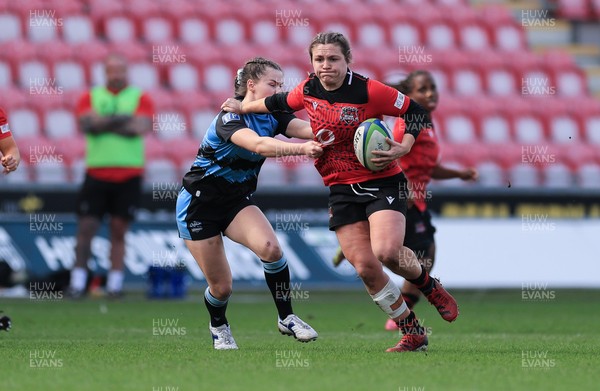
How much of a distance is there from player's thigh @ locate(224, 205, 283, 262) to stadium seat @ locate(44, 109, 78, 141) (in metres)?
8.85

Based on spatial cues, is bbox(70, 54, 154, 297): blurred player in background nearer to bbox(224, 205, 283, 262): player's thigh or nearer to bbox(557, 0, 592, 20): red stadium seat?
bbox(224, 205, 283, 262): player's thigh

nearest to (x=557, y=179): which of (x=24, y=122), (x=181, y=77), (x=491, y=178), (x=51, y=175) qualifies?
(x=491, y=178)

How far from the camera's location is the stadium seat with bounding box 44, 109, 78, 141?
1636 cm

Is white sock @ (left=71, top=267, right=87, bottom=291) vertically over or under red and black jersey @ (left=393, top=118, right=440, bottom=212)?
under

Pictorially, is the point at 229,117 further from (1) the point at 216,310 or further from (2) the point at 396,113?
(1) the point at 216,310

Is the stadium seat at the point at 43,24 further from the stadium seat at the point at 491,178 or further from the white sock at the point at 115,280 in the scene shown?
the stadium seat at the point at 491,178

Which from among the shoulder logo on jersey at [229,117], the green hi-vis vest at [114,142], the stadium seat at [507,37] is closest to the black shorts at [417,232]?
the shoulder logo on jersey at [229,117]

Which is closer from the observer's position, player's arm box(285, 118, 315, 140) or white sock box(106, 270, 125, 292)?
Answer: player's arm box(285, 118, 315, 140)

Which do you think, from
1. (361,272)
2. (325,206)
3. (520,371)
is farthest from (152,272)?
(520,371)

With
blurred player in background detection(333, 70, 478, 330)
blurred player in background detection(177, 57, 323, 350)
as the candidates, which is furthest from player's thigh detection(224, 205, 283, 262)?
blurred player in background detection(333, 70, 478, 330)

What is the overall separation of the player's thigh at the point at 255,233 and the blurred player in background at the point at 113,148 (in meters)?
5.52

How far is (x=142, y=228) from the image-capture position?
14.2 m

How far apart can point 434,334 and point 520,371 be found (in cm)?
288

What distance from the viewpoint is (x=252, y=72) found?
7.91 meters
